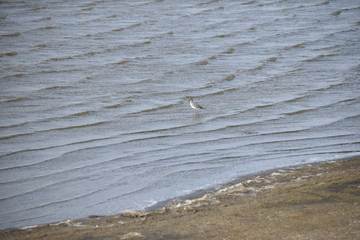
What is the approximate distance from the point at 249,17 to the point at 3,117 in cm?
898

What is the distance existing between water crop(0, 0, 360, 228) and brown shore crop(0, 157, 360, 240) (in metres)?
0.46

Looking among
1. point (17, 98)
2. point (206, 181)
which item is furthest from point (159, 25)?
point (206, 181)

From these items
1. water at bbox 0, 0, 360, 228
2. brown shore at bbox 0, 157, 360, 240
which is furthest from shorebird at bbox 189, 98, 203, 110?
brown shore at bbox 0, 157, 360, 240

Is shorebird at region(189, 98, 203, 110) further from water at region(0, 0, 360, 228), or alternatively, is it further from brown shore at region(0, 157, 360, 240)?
brown shore at region(0, 157, 360, 240)

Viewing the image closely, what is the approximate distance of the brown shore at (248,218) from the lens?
185 inches

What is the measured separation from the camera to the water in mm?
6785

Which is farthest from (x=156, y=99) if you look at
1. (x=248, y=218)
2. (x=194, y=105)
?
(x=248, y=218)

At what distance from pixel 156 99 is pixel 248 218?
16.8 ft

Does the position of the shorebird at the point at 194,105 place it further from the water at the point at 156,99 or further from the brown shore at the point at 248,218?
the brown shore at the point at 248,218

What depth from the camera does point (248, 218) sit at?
507cm

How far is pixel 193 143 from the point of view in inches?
317

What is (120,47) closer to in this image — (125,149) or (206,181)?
(125,149)

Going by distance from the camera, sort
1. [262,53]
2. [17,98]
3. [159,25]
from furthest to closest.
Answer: [159,25] → [262,53] → [17,98]

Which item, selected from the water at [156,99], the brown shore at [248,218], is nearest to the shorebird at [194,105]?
the water at [156,99]
